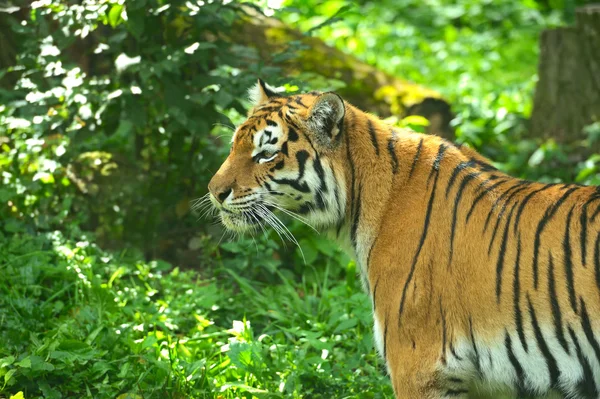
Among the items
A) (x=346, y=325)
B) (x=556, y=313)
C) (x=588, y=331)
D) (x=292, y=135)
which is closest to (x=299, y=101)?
(x=292, y=135)

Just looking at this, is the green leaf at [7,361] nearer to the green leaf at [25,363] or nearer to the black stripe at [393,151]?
the green leaf at [25,363]

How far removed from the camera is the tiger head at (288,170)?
154 inches

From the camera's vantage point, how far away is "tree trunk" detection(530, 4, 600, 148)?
8414 mm

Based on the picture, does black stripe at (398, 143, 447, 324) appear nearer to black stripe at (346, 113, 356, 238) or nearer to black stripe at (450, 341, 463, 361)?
black stripe at (450, 341, 463, 361)

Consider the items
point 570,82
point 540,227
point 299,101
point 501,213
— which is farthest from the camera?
point 570,82

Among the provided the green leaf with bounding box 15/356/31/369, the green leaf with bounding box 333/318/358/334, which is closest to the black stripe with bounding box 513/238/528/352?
the green leaf with bounding box 333/318/358/334

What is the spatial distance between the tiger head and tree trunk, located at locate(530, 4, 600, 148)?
16.8 ft

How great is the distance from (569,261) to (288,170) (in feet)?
4.27

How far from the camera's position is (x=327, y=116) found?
12.8ft

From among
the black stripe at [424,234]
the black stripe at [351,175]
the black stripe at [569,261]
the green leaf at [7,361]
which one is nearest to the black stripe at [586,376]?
the black stripe at [569,261]

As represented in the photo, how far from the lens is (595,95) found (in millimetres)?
8391

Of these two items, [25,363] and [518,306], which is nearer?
[518,306]

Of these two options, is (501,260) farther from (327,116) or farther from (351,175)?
(327,116)

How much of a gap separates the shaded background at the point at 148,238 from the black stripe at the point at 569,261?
134 centimetres
